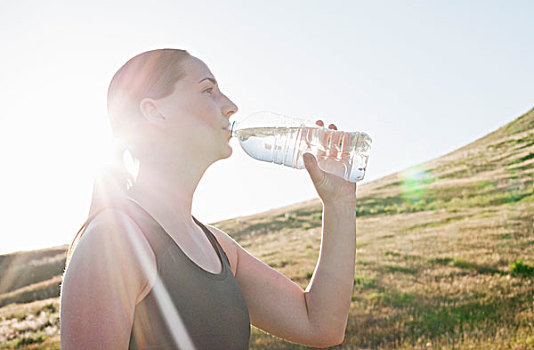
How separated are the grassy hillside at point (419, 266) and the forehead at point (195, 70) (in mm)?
8088

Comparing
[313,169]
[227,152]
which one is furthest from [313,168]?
[227,152]

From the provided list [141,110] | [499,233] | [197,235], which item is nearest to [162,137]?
[141,110]

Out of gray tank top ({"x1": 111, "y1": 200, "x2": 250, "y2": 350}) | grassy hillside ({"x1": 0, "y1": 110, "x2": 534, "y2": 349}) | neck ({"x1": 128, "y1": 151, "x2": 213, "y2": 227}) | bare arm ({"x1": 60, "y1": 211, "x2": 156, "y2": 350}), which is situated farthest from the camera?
grassy hillside ({"x1": 0, "y1": 110, "x2": 534, "y2": 349})

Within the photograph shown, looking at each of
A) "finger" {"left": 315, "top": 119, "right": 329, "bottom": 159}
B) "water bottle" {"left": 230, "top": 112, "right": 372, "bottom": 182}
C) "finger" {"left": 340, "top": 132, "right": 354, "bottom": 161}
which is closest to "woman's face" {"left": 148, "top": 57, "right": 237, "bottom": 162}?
"water bottle" {"left": 230, "top": 112, "right": 372, "bottom": 182}

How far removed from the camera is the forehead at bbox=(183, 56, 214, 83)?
8.18 ft

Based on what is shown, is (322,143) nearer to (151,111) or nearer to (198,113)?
(198,113)

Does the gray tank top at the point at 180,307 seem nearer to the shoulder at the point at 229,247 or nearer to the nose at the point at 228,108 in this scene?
the shoulder at the point at 229,247

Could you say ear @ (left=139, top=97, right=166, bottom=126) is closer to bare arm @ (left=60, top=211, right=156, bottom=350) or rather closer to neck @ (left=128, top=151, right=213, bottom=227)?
neck @ (left=128, top=151, right=213, bottom=227)

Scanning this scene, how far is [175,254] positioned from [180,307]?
212 millimetres

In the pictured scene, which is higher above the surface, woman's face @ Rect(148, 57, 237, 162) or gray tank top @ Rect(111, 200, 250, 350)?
woman's face @ Rect(148, 57, 237, 162)

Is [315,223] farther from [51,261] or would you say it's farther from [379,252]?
[51,261]

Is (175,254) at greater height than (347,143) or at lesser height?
lesser

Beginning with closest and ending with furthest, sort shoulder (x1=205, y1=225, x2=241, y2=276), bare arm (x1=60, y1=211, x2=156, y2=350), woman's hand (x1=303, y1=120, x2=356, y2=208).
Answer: bare arm (x1=60, y1=211, x2=156, y2=350) → shoulder (x1=205, y1=225, x2=241, y2=276) → woman's hand (x1=303, y1=120, x2=356, y2=208)

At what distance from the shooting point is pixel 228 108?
2555mm
